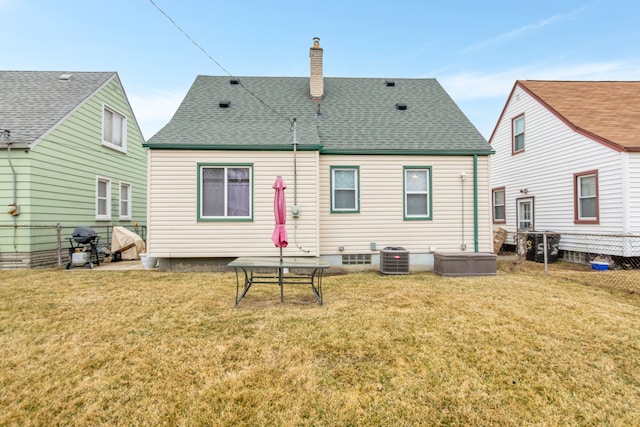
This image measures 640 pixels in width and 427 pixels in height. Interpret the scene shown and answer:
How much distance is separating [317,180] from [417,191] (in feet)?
10.5

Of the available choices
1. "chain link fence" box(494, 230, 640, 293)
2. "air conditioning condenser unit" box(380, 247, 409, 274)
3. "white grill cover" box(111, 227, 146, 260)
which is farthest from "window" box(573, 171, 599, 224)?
"white grill cover" box(111, 227, 146, 260)

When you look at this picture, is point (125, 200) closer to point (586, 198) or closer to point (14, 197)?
point (14, 197)

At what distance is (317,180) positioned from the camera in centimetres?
902

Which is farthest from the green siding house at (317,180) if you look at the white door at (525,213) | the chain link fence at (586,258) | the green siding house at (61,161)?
the white door at (525,213)

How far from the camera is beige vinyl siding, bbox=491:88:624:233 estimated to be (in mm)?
9805

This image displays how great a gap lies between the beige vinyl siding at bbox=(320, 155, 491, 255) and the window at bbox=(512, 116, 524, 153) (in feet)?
18.9

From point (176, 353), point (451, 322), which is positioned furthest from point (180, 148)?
point (451, 322)

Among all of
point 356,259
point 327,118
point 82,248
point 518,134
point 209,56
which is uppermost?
point 209,56

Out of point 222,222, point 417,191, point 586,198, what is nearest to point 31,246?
point 222,222

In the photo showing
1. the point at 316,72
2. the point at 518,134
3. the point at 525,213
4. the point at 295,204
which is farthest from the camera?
the point at 518,134

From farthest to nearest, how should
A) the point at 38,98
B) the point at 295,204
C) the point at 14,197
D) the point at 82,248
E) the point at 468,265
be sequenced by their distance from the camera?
1. the point at 38,98
2. the point at 82,248
3. the point at 14,197
4. the point at 295,204
5. the point at 468,265

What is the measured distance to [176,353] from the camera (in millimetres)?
3771

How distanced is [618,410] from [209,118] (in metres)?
10.7

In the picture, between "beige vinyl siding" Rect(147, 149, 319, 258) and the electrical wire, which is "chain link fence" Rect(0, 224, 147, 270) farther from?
the electrical wire
